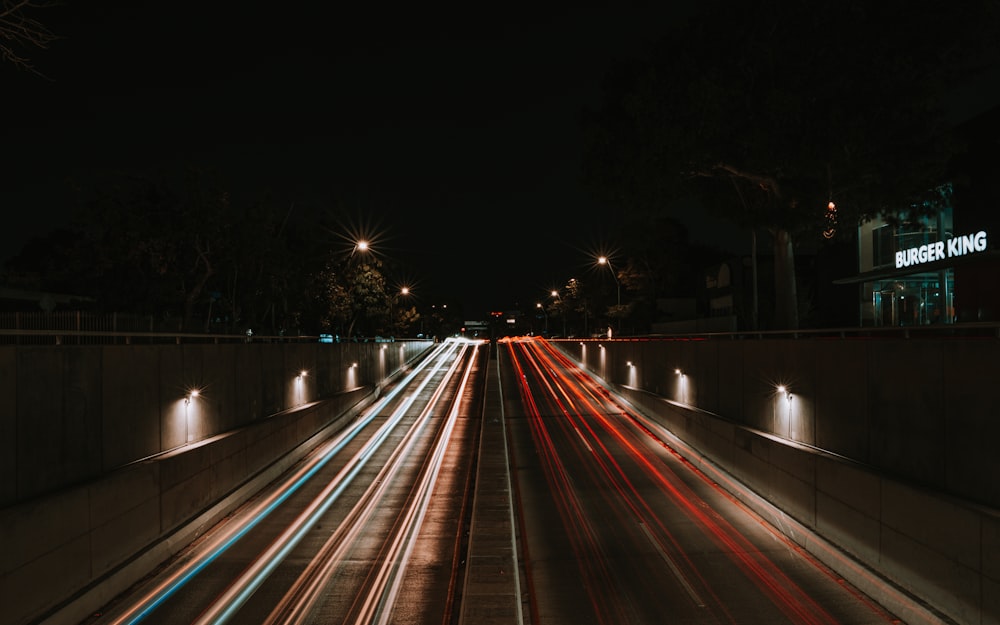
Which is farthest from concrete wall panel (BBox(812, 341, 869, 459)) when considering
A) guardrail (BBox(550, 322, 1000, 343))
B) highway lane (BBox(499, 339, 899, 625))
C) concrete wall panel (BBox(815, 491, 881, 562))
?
highway lane (BBox(499, 339, 899, 625))

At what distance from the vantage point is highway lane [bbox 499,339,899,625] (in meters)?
10.8

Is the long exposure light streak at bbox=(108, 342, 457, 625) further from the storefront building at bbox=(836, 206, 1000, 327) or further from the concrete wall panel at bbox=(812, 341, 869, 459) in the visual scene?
the storefront building at bbox=(836, 206, 1000, 327)

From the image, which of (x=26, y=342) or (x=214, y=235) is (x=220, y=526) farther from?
(x=214, y=235)

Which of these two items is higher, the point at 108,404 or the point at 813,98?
the point at 813,98

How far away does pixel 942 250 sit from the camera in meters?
29.2

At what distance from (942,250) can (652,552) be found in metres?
22.8

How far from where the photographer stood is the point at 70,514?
10000 millimetres

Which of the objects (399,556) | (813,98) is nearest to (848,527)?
(399,556)

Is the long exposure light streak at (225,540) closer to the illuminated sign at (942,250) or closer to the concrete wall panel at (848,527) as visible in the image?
the concrete wall panel at (848,527)

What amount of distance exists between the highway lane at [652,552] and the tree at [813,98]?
9.70 m

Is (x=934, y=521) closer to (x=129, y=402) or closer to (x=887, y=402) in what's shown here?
(x=887, y=402)

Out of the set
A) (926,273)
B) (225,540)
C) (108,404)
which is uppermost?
(926,273)

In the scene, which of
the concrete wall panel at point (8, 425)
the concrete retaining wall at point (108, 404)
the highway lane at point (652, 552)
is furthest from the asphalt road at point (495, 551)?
the concrete wall panel at point (8, 425)

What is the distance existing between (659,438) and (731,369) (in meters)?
6.13
